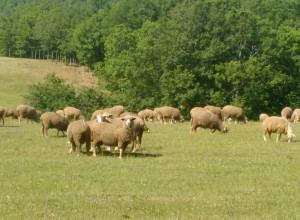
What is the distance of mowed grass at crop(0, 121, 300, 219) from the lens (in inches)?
469

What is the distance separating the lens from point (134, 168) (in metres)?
17.3

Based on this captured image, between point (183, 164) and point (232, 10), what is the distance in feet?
138

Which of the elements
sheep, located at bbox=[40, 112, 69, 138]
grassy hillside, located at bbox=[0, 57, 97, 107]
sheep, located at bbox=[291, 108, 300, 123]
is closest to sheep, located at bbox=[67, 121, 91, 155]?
sheep, located at bbox=[40, 112, 69, 138]

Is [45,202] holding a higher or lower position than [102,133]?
lower

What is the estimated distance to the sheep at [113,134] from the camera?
784 inches

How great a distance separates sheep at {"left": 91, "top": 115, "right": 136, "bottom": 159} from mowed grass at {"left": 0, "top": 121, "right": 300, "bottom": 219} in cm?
54

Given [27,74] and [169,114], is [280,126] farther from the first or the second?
[27,74]

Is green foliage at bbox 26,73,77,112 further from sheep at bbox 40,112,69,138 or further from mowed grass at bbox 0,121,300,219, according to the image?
mowed grass at bbox 0,121,300,219

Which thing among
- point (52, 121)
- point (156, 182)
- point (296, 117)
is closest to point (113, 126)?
point (156, 182)

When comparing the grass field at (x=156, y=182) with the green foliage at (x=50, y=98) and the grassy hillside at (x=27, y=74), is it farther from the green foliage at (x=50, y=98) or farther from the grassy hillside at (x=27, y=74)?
the grassy hillside at (x=27, y=74)

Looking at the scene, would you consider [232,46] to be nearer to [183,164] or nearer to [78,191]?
[183,164]

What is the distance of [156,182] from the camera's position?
15.3 meters

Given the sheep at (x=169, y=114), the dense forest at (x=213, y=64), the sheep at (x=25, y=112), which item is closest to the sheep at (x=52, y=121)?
the sheep at (x=25, y=112)

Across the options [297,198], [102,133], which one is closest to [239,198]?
[297,198]
